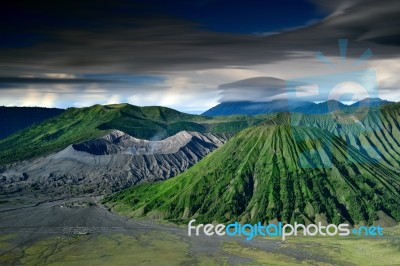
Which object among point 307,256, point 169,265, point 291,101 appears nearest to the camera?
point 291,101

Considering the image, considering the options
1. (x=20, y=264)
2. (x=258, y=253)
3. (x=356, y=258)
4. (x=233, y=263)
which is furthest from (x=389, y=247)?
(x=20, y=264)

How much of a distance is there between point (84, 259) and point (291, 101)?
106302 mm

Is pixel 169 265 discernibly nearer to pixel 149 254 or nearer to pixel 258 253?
pixel 149 254

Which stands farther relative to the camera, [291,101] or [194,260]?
[194,260]

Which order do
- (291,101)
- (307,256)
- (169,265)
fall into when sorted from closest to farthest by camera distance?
(291,101) → (169,265) → (307,256)

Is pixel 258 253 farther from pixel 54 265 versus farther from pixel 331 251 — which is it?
pixel 54 265

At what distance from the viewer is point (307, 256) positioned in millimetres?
184500

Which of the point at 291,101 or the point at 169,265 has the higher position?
the point at 291,101

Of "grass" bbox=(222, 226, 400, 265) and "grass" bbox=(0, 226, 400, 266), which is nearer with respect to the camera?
"grass" bbox=(222, 226, 400, 265)

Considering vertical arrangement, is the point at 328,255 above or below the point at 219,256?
above

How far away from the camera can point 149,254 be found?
191500 mm

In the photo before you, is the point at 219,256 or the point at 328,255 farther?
the point at 328,255

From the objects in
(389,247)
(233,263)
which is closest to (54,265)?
(233,263)

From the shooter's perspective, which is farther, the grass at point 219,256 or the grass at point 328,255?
the grass at point 219,256
